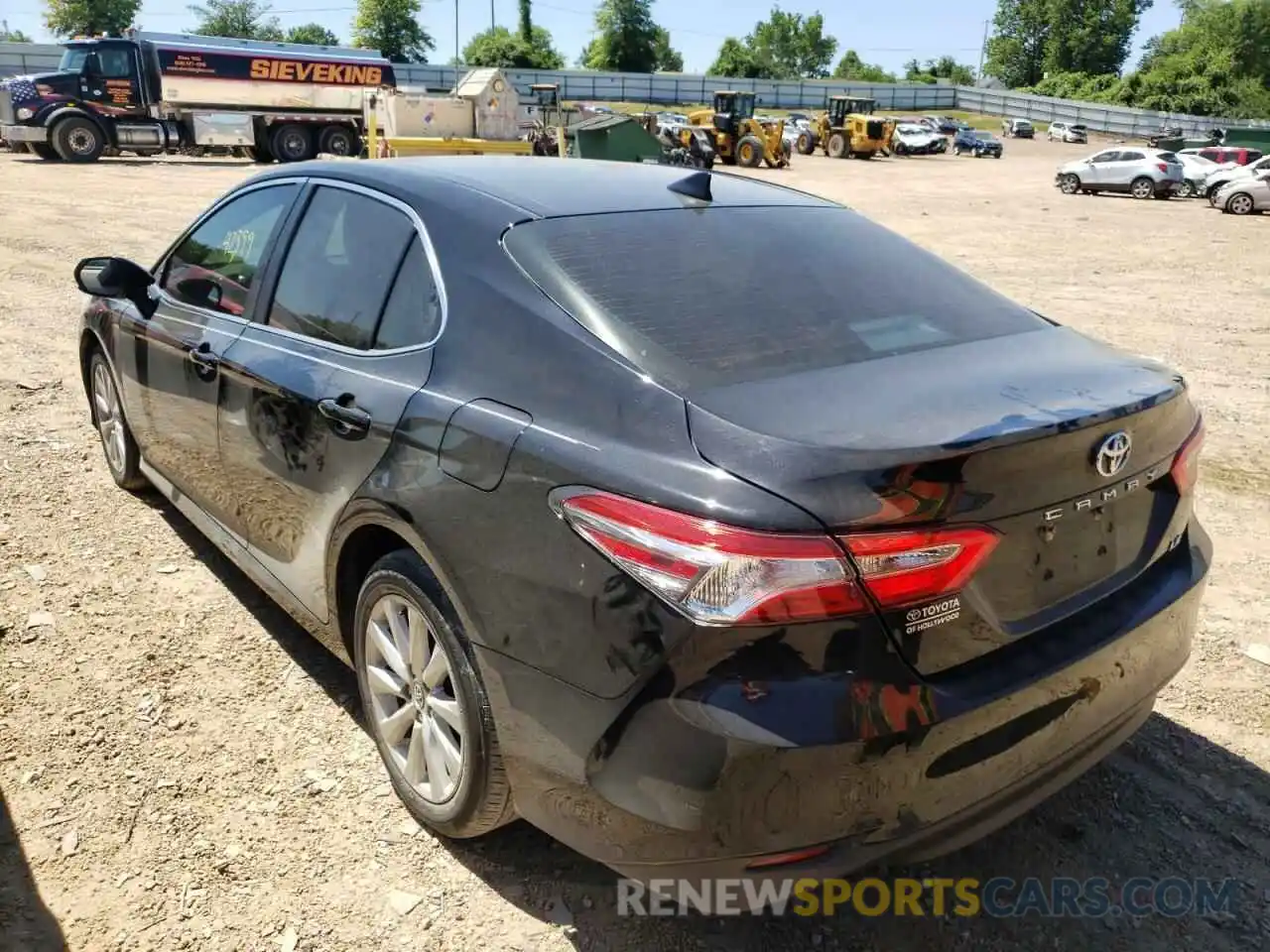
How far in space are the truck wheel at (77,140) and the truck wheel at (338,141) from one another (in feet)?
22.0

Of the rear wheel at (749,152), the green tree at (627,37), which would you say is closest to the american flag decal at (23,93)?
the rear wheel at (749,152)

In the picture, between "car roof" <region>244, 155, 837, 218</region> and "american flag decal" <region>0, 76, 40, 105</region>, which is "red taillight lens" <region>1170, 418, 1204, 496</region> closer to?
"car roof" <region>244, 155, 837, 218</region>

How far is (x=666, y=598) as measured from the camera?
1.82 meters

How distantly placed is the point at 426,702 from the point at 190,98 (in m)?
32.3

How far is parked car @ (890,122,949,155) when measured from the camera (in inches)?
2055

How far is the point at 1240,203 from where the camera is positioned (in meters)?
24.5

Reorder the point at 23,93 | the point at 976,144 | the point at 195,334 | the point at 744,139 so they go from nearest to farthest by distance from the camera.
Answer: the point at 195,334 < the point at 23,93 < the point at 744,139 < the point at 976,144

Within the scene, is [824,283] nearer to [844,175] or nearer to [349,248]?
[349,248]

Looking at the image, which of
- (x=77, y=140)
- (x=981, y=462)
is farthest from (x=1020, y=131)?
(x=981, y=462)

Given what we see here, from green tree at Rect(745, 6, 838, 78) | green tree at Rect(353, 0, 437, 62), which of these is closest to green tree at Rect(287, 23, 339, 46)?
green tree at Rect(353, 0, 437, 62)

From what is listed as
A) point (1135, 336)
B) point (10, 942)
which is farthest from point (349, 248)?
point (1135, 336)

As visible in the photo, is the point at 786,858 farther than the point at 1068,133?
No

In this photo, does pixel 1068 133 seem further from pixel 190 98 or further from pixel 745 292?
pixel 745 292

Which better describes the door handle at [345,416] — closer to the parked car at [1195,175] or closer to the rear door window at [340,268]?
the rear door window at [340,268]
